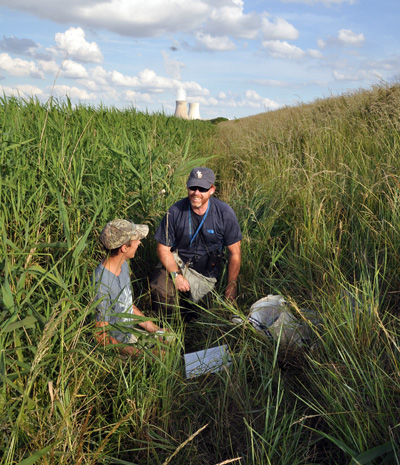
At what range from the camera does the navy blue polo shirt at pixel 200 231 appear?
3.57 meters

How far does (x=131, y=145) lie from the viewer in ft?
15.3

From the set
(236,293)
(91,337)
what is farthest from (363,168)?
(91,337)

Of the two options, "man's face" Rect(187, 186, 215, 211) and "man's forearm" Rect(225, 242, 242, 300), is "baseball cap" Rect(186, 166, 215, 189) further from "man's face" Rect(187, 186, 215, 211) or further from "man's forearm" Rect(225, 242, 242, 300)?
"man's forearm" Rect(225, 242, 242, 300)

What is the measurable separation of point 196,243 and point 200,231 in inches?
4.7

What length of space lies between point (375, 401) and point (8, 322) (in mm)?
1694

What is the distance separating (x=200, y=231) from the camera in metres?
3.63

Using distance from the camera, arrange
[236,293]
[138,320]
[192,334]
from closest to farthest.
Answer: [138,320] → [192,334] → [236,293]

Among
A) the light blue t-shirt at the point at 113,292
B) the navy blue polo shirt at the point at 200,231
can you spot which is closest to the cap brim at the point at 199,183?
the navy blue polo shirt at the point at 200,231

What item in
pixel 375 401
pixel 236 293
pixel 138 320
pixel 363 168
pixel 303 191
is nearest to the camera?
pixel 375 401

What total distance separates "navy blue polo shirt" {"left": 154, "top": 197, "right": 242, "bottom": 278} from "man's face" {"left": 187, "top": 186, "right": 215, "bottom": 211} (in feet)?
0.44

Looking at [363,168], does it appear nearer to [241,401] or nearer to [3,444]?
[241,401]

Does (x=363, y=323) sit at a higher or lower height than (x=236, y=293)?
higher

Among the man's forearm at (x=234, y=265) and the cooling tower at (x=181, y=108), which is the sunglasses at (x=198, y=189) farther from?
the cooling tower at (x=181, y=108)

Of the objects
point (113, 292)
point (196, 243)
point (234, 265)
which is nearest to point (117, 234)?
point (113, 292)
